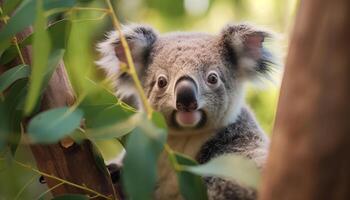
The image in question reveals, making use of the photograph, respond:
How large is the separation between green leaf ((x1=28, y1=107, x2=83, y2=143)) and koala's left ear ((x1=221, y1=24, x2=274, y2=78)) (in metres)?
1.23

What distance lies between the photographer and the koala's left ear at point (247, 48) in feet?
9.16

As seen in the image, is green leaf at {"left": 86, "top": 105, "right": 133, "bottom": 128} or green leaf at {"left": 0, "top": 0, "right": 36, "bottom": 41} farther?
green leaf at {"left": 86, "top": 105, "right": 133, "bottom": 128}

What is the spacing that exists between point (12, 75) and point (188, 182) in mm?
712

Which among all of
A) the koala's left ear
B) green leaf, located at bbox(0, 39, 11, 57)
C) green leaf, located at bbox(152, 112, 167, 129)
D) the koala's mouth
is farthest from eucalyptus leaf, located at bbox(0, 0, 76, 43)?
the koala's left ear

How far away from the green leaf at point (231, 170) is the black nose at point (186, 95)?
68 centimetres

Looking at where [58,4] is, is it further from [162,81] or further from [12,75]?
[162,81]

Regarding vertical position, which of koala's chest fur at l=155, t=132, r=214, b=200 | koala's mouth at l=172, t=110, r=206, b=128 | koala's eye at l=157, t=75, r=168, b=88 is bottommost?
koala's chest fur at l=155, t=132, r=214, b=200

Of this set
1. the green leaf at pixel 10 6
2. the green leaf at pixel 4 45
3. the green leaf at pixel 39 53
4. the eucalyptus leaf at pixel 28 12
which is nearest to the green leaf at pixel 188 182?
the green leaf at pixel 39 53

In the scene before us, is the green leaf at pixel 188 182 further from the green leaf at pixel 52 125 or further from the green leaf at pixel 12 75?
the green leaf at pixel 12 75

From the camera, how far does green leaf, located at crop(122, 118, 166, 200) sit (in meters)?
1.55

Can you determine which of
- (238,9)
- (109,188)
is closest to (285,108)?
(109,188)

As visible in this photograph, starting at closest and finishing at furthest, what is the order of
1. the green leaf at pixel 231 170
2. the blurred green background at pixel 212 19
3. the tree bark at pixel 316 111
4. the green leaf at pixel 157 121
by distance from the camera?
the tree bark at pixel 316 111
the green leaf at pixel 231 170
the green leaf at pixel 157 121
the blurred green background at pixel 212 19

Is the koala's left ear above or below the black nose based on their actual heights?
above

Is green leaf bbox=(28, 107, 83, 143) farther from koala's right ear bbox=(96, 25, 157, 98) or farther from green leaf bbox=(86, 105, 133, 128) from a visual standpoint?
koala's right ear bbox=(96, 25, 157, 98)
